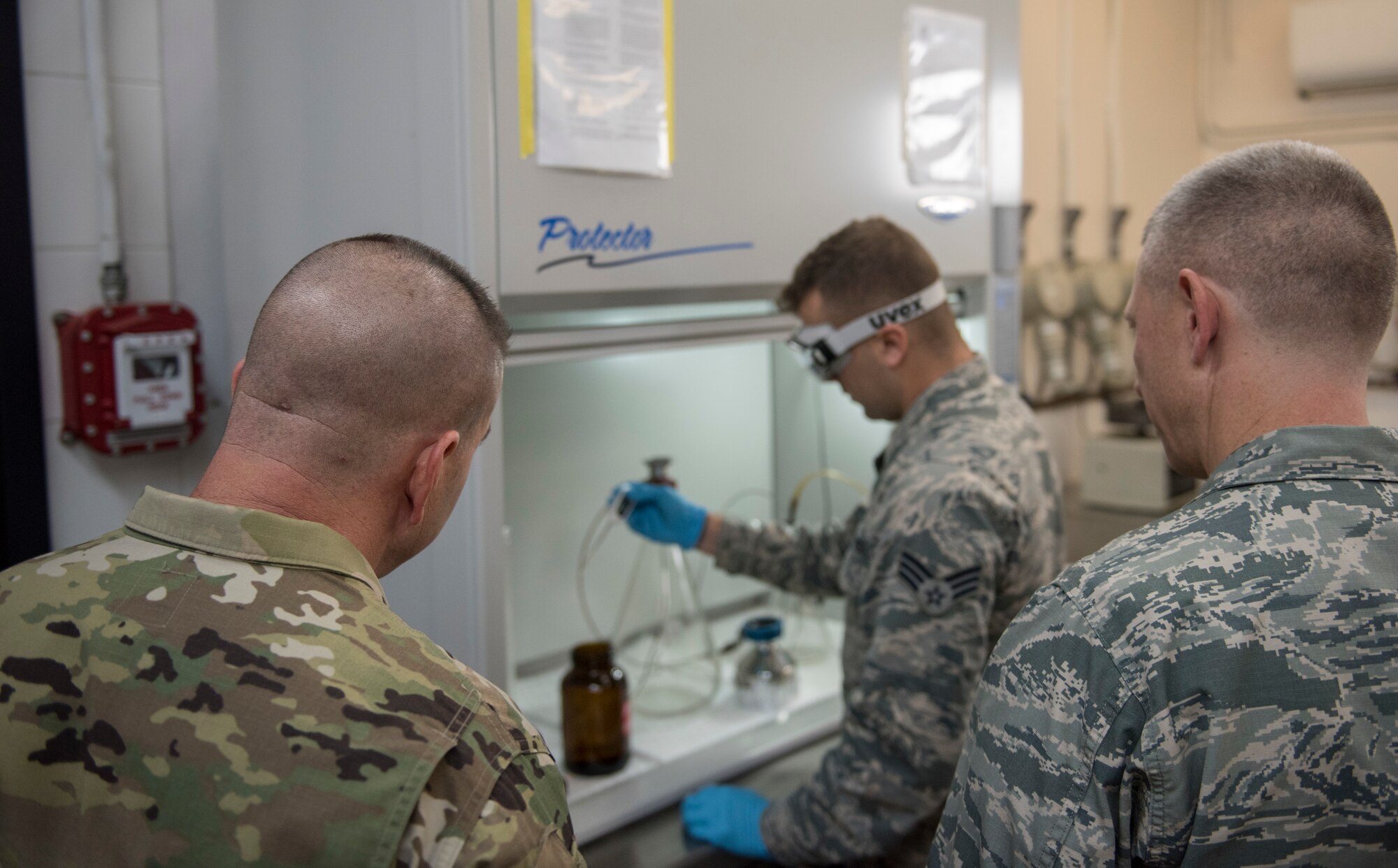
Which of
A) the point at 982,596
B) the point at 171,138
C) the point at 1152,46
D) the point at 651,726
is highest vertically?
the point at 1152,46

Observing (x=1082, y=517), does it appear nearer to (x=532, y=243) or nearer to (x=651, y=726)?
(x=651, y=726)

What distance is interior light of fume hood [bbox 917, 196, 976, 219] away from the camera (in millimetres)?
1603

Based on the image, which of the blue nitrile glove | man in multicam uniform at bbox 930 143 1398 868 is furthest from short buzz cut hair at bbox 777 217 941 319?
the blue nitrile glove

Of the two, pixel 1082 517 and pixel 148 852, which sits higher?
pixel 148 852

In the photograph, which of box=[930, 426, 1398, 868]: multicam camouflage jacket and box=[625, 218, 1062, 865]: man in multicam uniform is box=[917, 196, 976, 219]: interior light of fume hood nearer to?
box=[625, 218, 1062, 865]: man in multicam uniform

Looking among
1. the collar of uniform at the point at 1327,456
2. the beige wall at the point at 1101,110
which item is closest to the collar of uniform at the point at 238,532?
the collar of uniform at the point at 1327,456

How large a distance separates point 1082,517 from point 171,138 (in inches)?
84.4

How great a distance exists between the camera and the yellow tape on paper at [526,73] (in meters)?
1.09

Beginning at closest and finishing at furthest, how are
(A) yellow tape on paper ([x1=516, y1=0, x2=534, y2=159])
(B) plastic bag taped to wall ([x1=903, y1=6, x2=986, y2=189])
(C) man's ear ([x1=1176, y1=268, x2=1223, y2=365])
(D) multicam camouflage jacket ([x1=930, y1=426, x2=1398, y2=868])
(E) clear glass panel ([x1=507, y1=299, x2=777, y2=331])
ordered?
(D) multicam camouflage jacket ([x1=930, y1=426, x2=1398, y2=868]), (C) man's ear ([x1=1176, y1=268, x2=1223, y2=365]), (A) yellow tape on paper ([x1=516, y1=0, x2=534, y2=159]), (E) clear glass panel ([x1=507, y1=299, x2=777, y2=331]), (B) plastic bag taped to wall ([x1=903, y1=6, x2=986, y2=189])

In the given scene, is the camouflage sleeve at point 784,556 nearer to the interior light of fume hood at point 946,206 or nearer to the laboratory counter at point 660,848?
the laboratory counter at point 660,848

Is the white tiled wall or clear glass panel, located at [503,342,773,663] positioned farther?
clear glass panel, located at [503,342,773,663]

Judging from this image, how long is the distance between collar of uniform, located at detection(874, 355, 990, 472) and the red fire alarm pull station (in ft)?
2.99

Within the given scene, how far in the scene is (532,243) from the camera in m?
1.12

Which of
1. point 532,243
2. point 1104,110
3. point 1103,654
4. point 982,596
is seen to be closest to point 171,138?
point 532,243
